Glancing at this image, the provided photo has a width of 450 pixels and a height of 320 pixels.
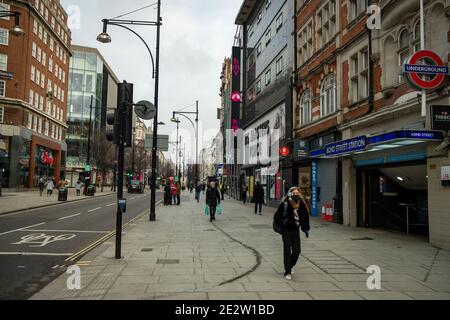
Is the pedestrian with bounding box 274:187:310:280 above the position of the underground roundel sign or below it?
below

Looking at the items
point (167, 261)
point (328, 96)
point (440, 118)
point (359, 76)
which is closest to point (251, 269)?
point (167, 261)

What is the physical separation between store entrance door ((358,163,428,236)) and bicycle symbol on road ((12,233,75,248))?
11.1 m

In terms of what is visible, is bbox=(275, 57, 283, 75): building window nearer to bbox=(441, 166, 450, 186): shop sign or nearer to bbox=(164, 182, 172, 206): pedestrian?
bbox=(164, 182, 172, 206): pedestrian

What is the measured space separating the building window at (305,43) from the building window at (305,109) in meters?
2.09

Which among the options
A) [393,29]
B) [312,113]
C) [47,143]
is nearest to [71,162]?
[47,143]

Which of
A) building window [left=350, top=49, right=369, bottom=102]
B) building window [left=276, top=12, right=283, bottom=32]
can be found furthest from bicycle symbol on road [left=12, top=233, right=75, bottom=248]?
building window [left=276, top=12, right=283, bottom=32]

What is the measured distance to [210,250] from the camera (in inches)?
392

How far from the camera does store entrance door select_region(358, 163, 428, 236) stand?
46.9 feet

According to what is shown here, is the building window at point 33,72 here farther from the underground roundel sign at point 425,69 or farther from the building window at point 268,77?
the underground roundel sign at point 425,69

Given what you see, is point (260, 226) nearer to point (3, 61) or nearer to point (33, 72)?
point (3, 61)

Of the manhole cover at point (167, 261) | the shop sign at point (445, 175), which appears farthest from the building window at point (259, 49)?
the manhole cover at point (167, 261)
